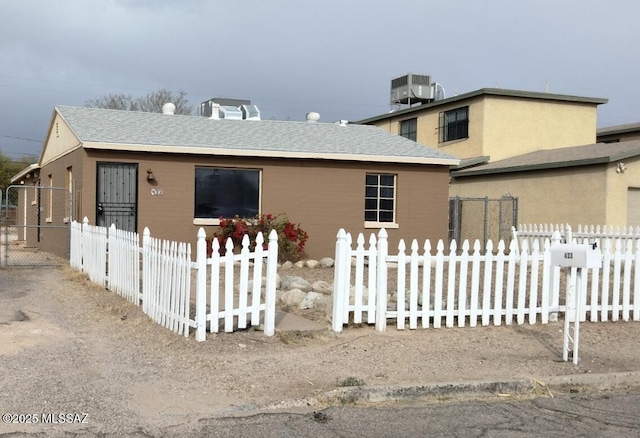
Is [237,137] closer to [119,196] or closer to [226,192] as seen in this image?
[226,192]

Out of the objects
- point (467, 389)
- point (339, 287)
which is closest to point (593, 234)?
point (339, 287)

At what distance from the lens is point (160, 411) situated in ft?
18.9

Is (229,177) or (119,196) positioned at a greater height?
(229,177)

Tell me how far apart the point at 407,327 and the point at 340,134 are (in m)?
12.6

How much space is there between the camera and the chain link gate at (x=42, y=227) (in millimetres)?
16812

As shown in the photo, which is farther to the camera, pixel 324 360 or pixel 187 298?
pixel 187 298

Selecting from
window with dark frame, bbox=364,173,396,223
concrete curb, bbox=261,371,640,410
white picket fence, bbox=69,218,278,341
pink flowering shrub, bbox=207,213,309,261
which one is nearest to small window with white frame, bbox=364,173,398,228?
window with dark frame, bbox=364,173,396,223

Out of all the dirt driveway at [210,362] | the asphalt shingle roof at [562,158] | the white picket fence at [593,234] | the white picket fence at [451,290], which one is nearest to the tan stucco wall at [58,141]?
the dirt driveway at [210,362]

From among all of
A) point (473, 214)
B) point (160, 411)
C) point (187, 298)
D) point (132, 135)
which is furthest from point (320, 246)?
point (160, 411)

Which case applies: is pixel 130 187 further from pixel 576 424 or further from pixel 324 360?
pixel 576 424

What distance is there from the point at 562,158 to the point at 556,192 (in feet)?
3.79

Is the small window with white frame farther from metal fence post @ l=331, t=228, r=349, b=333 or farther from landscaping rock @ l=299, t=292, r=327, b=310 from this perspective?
metal fence post @ l=331, t=228, r=349, b=333

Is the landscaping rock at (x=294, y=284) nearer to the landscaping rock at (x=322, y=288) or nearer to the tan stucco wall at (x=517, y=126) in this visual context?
the landscaping rock at (x=322, y=288)

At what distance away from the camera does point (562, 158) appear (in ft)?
71.2
